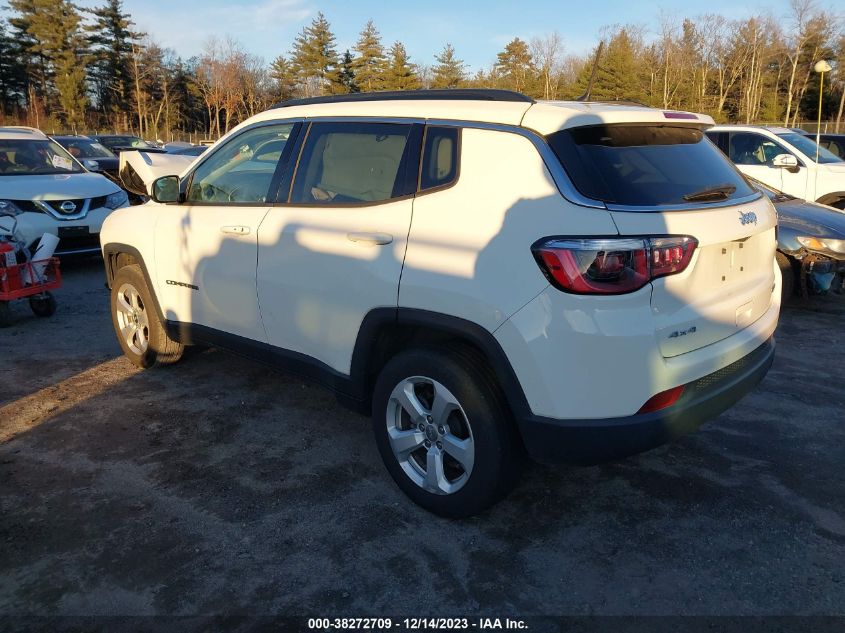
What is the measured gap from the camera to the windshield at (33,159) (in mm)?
9297

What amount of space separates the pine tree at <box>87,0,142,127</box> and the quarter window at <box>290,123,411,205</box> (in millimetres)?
61278

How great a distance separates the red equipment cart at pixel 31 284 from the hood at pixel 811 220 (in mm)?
7444

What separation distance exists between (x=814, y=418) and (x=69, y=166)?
1009cm

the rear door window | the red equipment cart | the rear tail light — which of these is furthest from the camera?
the rear door window

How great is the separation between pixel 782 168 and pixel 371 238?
28.6 feet

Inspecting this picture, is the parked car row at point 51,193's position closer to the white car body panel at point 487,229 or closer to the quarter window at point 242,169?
the quarter window at point 242,169

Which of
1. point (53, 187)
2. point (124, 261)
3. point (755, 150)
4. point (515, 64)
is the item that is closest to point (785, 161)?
point (755, 150)

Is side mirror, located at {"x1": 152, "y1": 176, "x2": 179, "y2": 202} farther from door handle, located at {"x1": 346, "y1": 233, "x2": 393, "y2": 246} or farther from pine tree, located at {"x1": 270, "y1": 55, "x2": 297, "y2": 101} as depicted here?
pine tree, located at {"x1": 270, "y1": 55, "x2": 297, "y2": 101}

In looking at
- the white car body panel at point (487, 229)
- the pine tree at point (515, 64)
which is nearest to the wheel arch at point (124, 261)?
the white car body panel at point (487, 229)

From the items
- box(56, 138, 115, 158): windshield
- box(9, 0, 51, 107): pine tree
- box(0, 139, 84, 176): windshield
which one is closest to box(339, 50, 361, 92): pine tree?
box(9, 0, 51, 107): pine tree

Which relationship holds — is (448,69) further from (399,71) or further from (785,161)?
(785,161)

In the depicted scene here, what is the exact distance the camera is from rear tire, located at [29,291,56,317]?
669cm

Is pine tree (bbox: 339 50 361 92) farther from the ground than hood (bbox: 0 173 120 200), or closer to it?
farther from the ground

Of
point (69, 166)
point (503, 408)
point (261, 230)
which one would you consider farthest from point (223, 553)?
point (69, 166)
